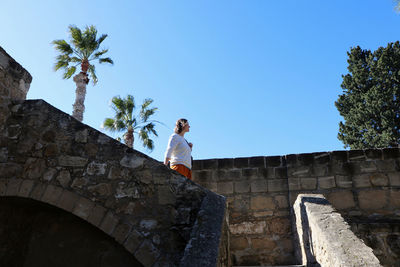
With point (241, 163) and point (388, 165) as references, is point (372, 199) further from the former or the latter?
point (241, 163)

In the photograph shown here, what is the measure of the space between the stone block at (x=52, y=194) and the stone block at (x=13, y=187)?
12.8 inches

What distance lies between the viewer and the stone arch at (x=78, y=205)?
3.38m

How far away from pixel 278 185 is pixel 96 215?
2.97 metres

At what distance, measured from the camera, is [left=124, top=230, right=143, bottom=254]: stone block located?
332 centimetres

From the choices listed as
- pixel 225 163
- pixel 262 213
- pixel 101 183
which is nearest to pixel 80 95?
pixel 225 163

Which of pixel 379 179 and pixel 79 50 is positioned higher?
pixel 79 50

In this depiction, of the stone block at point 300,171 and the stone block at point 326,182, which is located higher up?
the stone block at point 300,171

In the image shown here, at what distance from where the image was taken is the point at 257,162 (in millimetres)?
5477

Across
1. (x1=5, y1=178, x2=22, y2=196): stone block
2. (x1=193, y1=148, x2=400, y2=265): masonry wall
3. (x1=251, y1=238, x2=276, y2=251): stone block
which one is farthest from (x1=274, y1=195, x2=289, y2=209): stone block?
(x1=5, y1=178, x2=22, y2=196): stone block

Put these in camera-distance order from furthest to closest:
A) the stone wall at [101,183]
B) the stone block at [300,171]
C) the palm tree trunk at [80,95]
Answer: the palm tree trunk at [80,95]
the stone block at [300,171]
the stone wall at [101,183]

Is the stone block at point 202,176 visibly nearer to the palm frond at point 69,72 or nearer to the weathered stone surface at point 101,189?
the weathered stone surface at point 101,189

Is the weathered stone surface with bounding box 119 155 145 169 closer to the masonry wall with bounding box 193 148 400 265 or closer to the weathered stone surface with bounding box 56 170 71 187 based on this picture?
the weathered stone surface with bounding box 56 170 71 187

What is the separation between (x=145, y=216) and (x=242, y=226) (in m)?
2.11

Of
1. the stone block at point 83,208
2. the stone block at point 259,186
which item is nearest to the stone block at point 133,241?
the stone block at point 83,208
